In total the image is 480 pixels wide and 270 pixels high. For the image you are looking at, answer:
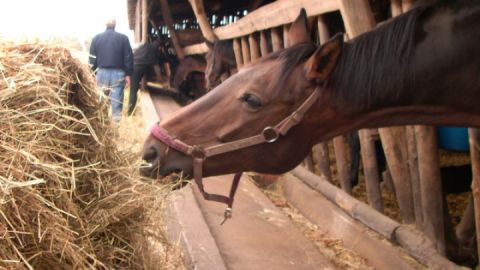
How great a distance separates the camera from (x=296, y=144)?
7.68ft

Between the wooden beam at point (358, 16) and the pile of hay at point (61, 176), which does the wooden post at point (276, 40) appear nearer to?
the wooden beam at point (358, 16)

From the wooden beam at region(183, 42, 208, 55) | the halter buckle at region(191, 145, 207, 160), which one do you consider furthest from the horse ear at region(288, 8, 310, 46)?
the wooden beam at region(183, 42, 208, 55)

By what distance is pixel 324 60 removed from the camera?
7.02 feet

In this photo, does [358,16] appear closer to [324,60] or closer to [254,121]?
[324,60]

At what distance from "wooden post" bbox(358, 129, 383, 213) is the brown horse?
1.21m

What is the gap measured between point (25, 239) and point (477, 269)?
9.64 feet

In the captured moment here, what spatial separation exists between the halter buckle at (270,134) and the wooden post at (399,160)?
1008 mm

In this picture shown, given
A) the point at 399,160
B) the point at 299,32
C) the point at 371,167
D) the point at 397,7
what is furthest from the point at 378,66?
the point at 371,167

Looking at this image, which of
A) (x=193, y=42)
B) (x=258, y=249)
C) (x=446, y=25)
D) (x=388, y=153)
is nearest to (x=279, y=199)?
(x=258, y=249)

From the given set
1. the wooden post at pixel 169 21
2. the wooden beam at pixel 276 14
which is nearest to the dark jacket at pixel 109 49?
the wooden beam at pixel 276 14

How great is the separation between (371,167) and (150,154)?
71.3 inches

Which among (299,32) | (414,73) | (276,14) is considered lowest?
(414,73)

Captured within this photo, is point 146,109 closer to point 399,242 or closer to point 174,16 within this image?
point 174,16

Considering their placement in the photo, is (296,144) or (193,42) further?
(193,42)
